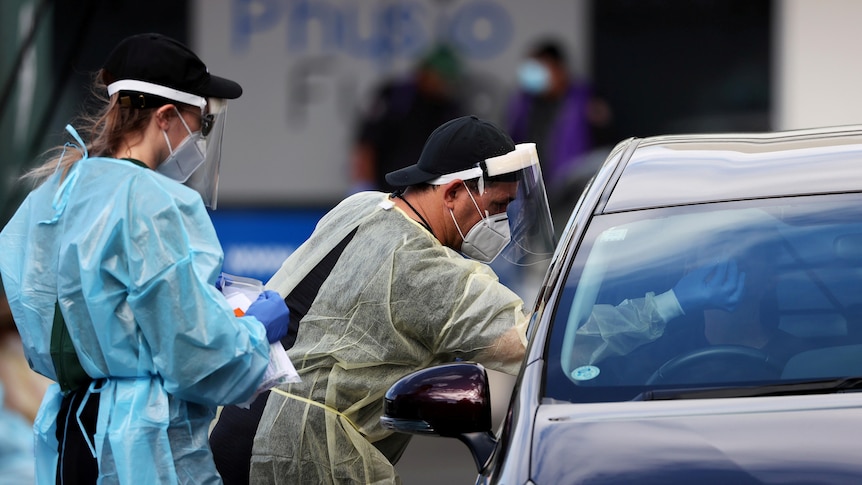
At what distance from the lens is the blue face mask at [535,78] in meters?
11.1

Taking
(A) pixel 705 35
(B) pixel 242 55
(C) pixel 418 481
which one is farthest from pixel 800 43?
(C) pixel 418 481

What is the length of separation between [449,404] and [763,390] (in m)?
0.66

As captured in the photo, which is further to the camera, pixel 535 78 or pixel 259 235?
pixel 259 235

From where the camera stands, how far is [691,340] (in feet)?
10.5

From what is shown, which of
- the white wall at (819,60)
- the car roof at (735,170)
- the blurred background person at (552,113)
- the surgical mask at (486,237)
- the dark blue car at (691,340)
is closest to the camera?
the dark blue car at (691,340)

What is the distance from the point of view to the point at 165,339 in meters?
3.28

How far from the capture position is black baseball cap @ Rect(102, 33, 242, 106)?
138 inches

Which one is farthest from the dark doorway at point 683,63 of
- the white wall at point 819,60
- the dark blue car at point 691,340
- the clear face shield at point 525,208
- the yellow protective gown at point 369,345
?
the yellow protective gown at point 369,345

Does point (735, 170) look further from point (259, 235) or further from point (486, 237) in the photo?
point (259, 235)

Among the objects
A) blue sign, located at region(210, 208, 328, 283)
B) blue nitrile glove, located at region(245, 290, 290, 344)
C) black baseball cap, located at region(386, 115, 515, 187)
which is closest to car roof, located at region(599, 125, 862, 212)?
black baseball cap, located at region(386, 115, 515, 187)

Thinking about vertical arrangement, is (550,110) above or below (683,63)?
below

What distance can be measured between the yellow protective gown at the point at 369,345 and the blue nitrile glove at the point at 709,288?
53cm

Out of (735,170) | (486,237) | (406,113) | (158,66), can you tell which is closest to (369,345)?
(486,237)

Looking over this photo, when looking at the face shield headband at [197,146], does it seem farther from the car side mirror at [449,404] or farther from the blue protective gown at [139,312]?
the car side mirror at [449,404]
